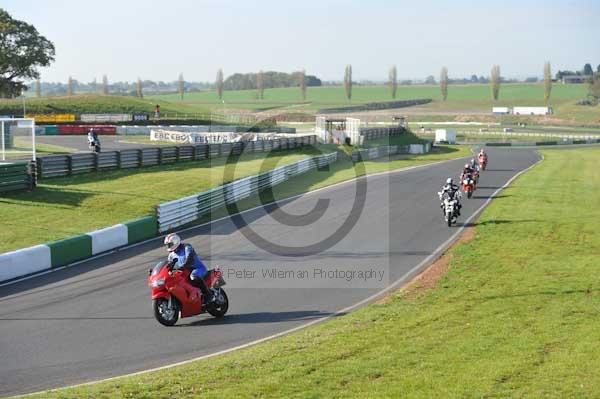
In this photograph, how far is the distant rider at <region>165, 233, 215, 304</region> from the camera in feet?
47.7

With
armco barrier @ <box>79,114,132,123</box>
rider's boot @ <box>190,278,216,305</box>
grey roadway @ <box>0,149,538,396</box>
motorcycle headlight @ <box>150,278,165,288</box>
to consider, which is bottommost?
grey roadway @ <box>0,149,538,396</box>

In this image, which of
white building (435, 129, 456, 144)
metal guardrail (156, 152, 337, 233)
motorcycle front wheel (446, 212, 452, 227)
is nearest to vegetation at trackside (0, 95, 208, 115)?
white building (435, 129, 456, 144)

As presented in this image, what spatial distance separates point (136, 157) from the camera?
3972 centimetres

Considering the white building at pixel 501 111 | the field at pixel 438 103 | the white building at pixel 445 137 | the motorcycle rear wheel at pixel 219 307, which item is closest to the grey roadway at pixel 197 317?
the motorcycle rear wheel at pixel 219 307

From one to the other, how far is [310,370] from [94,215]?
679 inches

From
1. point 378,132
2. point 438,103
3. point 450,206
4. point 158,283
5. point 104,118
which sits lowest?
point 450,206

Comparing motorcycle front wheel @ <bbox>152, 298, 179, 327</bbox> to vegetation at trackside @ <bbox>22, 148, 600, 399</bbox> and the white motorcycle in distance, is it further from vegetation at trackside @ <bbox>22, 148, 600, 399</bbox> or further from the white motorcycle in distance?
the white motorcycle in distance

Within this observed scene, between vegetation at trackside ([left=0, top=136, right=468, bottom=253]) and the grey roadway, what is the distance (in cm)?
259

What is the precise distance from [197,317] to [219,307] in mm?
547

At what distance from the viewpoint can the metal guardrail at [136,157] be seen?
3278 centimetres

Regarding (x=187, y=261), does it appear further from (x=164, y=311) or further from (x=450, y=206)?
(x=450, y=206)

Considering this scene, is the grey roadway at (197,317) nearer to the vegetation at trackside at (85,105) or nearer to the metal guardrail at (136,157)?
the metal guardrail at (136,157)

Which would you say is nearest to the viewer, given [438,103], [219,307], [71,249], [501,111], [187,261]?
[187,261]

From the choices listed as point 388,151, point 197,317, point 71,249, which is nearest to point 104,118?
point 388,151
